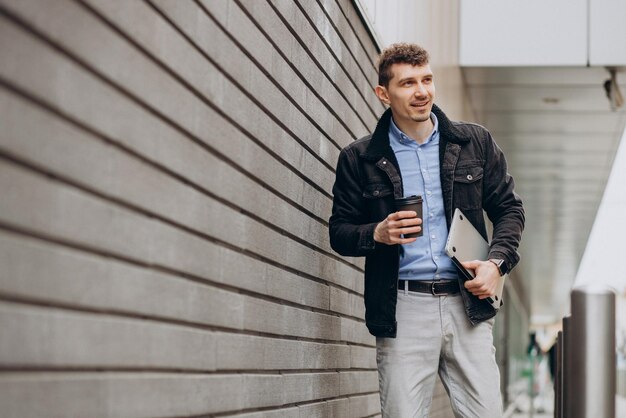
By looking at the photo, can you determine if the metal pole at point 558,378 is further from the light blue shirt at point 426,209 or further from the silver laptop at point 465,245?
the light blue shirt at point 426,209

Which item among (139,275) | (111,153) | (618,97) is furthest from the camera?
(618,97)

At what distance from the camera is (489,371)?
147 inches

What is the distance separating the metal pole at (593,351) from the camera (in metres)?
3.55

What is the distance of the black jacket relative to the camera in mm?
3730

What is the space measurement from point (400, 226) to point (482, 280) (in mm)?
383

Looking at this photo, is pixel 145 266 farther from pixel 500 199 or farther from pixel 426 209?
pixel 500 199

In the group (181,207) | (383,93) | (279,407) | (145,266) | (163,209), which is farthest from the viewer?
(383,93)

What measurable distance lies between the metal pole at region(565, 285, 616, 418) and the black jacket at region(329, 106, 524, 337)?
336 millimetres

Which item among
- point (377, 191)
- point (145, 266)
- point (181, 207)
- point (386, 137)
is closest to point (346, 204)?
point (377, 191)

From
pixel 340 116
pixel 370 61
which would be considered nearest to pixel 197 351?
pixel 340 116

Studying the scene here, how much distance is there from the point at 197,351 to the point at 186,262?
0.27 metres

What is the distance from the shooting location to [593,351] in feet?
11.7

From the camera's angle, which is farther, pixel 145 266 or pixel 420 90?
pixel 420 90

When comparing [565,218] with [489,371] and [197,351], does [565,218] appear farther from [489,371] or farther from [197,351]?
[197,351]
